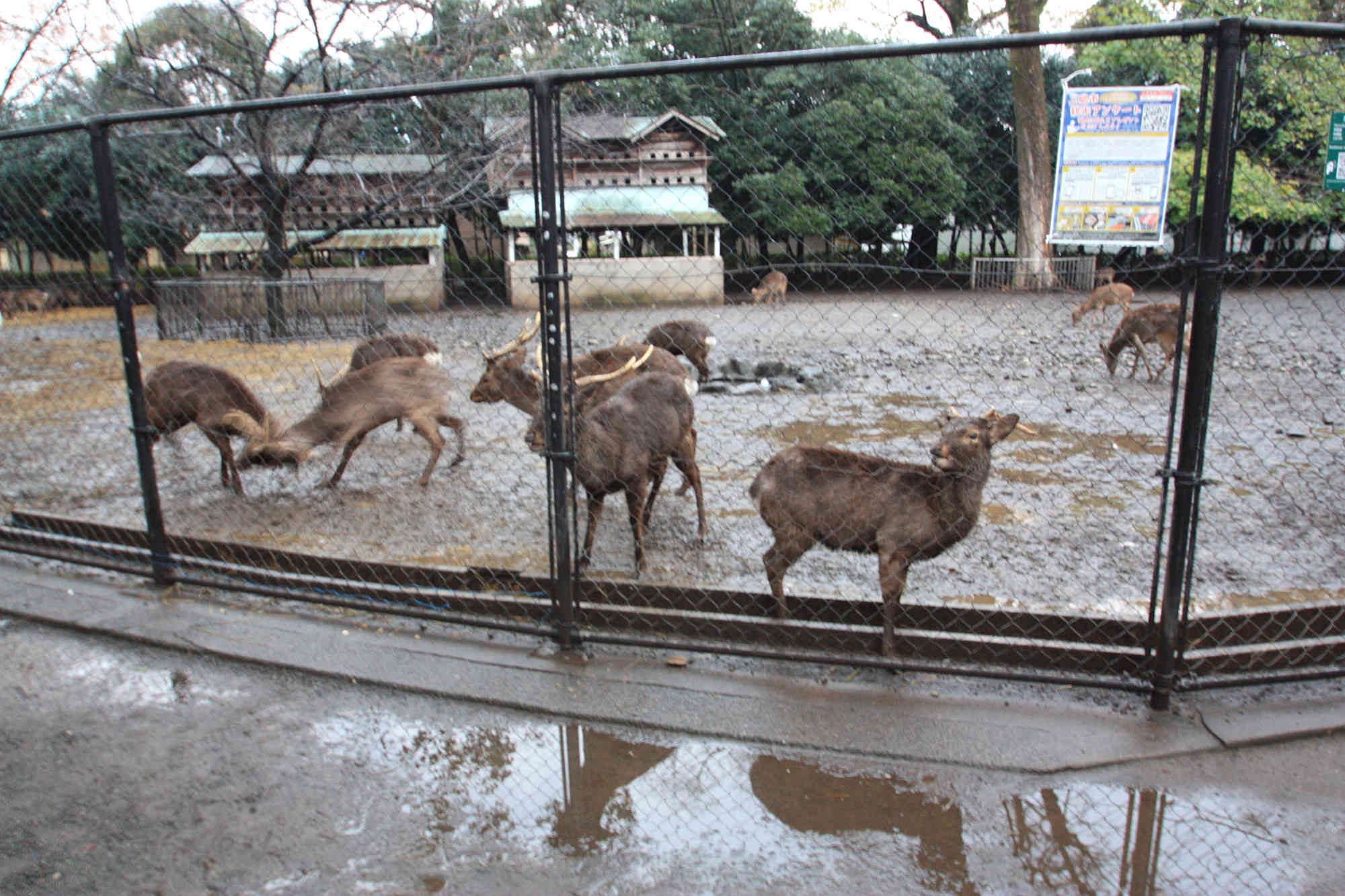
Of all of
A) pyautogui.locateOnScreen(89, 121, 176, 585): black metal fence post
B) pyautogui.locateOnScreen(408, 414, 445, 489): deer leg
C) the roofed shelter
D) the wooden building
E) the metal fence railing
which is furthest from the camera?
Answer: the roofed shelter

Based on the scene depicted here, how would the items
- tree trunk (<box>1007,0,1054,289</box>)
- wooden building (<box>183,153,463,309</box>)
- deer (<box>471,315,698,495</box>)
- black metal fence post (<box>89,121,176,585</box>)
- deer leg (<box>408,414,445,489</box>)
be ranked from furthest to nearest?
1. wooden building (<box>183,153,463,309</box>)
2. tree trunk (<box>1007,0,1054,289</box>)
3. deer leg (<box>408,414,445,489</box>)
4. deer (<box>471,315,698,495</box>)
5. black metal fence post (<box>89,121,176,585</box>)

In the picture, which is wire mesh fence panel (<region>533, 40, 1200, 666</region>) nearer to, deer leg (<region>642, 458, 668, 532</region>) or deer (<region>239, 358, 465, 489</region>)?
deer leg (<region>642, 458, 668, 532</region>)

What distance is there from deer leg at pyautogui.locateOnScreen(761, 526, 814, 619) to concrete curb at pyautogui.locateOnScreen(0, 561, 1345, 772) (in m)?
0.38

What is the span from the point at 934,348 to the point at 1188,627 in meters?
9.93

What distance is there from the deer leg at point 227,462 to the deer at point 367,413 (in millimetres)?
609

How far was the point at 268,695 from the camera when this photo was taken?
3584 mm

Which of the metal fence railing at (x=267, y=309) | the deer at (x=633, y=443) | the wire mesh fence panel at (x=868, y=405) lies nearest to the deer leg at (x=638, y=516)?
the deer at (x=633, y=443)

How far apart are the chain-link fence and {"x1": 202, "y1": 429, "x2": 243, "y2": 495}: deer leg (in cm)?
4

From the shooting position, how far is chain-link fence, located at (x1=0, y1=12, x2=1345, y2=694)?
3484 millimetres

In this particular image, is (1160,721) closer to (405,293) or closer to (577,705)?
(577,705)

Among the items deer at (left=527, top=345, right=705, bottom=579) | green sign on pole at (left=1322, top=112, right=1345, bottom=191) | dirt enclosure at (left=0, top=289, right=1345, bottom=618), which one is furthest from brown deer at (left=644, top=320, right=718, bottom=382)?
green sign on pole at (left=1322, top=112, right=1345, bottom=191)

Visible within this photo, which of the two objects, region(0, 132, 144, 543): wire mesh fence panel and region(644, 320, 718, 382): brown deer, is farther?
region(644, 320, 718, 382): brown deer

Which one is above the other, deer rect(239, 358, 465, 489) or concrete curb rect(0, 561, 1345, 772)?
deer rect(239, 358, 465, 489)

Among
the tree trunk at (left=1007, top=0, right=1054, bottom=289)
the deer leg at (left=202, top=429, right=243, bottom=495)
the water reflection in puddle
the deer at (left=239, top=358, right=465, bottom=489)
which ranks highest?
the tree trunk at (left=1007, top=0, right=1054, bottom=289)
